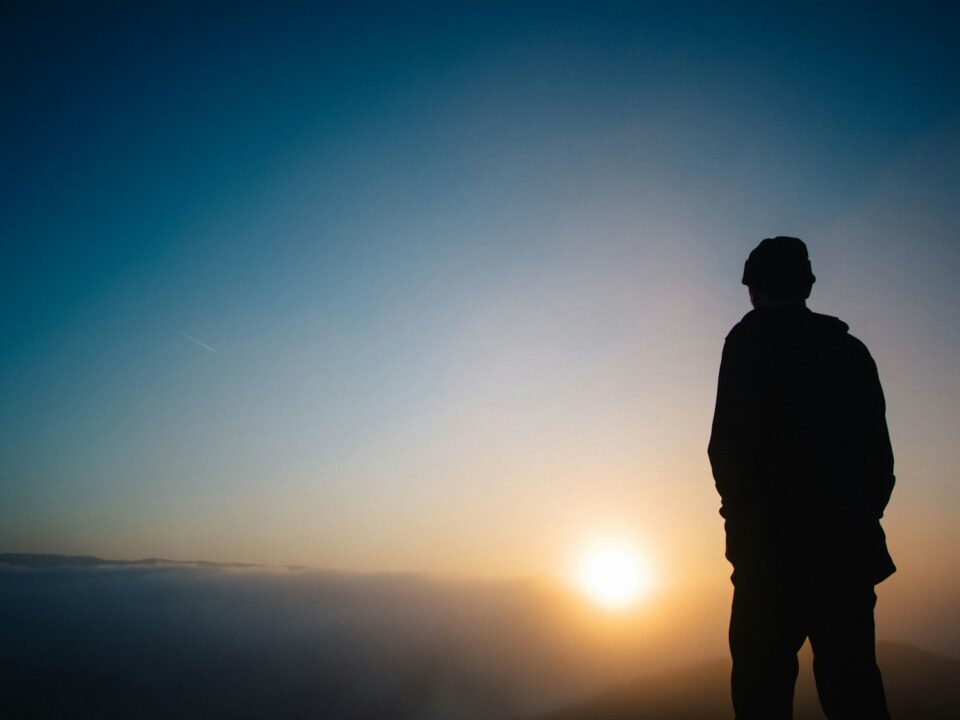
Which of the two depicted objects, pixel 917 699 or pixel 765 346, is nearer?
pixel 765 346

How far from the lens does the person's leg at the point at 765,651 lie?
9.04ft

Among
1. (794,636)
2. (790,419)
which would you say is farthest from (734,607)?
(790,419)

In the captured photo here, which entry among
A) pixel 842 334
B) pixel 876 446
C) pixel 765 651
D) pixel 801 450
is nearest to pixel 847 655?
pixel 765 651

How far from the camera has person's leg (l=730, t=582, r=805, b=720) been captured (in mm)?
2756

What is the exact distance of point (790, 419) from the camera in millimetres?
2990

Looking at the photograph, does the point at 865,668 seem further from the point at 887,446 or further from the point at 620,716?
the point at 620,716

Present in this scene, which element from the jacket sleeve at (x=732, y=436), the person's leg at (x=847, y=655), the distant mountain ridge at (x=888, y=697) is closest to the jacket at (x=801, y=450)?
the jacket sleeve at (x=732, y=436)

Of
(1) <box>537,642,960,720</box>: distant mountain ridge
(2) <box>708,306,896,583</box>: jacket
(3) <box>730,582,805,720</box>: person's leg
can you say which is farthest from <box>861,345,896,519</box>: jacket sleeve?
(1) <box>537,642,960,720</box>: distant mountain ridge

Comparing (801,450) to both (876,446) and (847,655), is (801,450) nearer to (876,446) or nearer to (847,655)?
(876,446)

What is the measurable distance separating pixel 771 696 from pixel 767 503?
1094 millimetres

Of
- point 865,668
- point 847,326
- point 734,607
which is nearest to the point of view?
point 865,668

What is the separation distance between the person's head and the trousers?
1.85 m

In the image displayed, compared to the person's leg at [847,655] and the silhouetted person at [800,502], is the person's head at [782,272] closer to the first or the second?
the silhouetted person at [800,502]

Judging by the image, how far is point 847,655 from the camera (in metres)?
2.58
